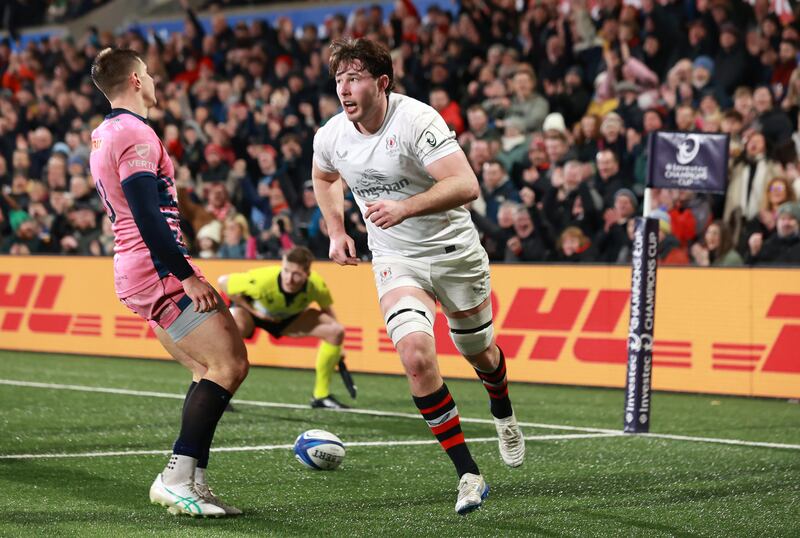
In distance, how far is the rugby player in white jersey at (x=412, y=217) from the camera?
20.6ft

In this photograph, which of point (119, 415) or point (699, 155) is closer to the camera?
point (699, 155)

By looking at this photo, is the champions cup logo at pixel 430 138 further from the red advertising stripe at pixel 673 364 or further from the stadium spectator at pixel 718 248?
the stadium spectator at pixel 718 248

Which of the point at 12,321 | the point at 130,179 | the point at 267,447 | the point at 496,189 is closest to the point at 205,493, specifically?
the point at 130,179

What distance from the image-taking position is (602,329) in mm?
13031

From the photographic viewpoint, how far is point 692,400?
478 inches

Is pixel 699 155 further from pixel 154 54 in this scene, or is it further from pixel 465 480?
pixel 154 54

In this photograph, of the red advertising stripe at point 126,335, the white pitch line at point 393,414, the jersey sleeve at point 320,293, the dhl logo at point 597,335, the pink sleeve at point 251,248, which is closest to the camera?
the white pitch line at point 393,414

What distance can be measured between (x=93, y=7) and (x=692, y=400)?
1895 centimetres

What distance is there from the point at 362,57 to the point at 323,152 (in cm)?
72

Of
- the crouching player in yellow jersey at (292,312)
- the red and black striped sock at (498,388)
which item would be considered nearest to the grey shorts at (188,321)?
the red and black striped sock at (498,388)

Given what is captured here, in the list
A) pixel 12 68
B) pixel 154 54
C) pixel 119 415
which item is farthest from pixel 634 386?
pixel 12 68

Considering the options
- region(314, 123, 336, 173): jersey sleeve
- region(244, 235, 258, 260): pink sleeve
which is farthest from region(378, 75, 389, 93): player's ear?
region(244, 235, 258, 260): pink sleeve

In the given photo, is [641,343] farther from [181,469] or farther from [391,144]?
[181,469]

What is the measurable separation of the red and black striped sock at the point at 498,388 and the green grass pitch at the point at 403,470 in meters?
Answer: 0.42
